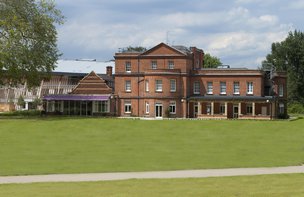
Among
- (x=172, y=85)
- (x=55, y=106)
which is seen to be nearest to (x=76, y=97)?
(x=55, y=106)

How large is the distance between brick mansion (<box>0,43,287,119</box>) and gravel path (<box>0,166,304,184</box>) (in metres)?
48.6

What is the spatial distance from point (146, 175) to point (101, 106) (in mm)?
57247

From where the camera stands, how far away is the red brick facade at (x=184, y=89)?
232 ft

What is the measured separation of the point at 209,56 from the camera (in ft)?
428

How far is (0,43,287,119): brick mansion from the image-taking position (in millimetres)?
70750

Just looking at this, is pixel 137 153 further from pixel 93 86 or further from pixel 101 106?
pixel 93 86

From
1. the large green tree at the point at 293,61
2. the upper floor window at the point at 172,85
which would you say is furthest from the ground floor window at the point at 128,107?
the large green tree at the point at 293,61

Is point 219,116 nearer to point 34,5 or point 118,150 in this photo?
point 34,5

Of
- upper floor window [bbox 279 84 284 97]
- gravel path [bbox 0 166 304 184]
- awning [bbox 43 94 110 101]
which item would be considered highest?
upper floor window [bbox 279 84 284 97]

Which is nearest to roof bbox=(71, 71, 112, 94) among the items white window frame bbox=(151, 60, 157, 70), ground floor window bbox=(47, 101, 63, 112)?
ground floor window bbox=(47, 101, 63, 112)

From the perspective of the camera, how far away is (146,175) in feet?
61.4

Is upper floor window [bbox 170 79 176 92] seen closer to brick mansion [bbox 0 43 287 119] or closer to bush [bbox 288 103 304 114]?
brick mansion [bbox 0 43 287 119]

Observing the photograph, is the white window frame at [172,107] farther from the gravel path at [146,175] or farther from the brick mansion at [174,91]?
the gravel path at [146,175]

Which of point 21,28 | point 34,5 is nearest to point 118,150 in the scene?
point 21,28
